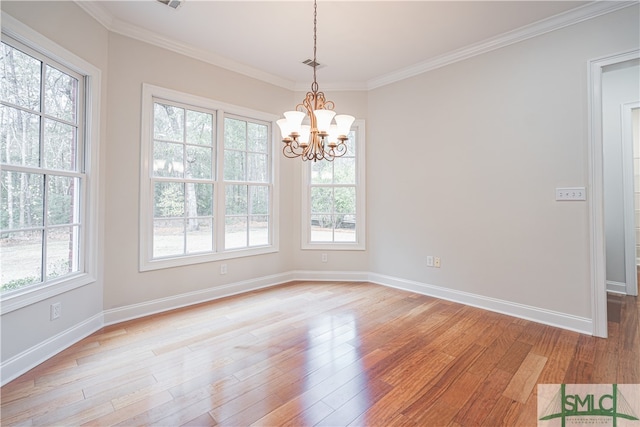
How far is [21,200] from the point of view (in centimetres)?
210

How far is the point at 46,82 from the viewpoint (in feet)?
7.45

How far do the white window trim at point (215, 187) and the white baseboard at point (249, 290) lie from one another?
1.26 ft

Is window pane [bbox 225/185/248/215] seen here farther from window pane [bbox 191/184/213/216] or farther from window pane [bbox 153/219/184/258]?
window pane [bbox 153/219/184/258]

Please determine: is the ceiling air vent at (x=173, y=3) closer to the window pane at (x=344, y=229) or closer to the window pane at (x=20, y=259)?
the window pane at (x=20, y=259)

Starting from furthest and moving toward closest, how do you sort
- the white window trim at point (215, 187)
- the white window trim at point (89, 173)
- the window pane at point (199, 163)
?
the window pane at point (199, 163) → the white window trim at point (215, 187) → the white window trim at point (89, 173)

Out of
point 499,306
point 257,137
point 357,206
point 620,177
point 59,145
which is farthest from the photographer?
point 357,206

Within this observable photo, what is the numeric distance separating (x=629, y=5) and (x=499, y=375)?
3.12 m

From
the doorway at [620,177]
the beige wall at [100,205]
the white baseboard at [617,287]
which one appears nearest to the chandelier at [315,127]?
the beige wall at [100,205]

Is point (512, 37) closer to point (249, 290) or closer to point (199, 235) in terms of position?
point (199, 235)

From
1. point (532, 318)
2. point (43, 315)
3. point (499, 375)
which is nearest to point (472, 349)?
point (499, 375)

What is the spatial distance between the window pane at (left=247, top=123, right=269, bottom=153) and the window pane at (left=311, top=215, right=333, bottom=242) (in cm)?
122

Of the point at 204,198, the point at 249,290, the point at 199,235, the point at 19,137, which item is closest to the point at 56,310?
the point at 19,137

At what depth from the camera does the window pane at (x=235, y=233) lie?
12.1 ft

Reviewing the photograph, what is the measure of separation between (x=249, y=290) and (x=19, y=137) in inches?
104
